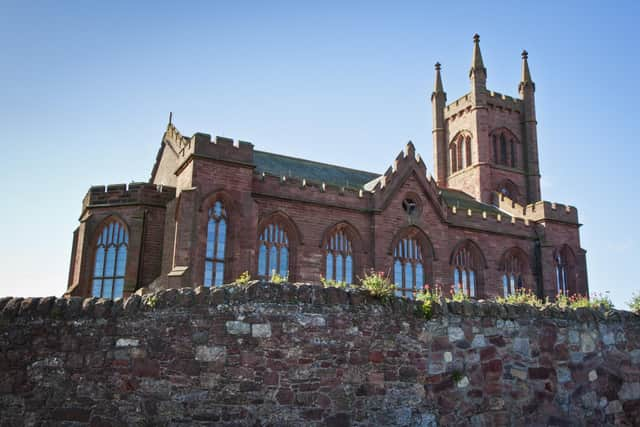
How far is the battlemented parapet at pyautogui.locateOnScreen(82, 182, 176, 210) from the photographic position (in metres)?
28.3

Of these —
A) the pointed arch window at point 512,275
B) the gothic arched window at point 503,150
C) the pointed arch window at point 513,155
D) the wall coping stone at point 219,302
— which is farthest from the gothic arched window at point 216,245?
the pointed arch window at point 513,155

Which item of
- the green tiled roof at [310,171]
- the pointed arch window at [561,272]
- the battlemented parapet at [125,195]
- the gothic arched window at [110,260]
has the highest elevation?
the green tiled roof at [310,171]

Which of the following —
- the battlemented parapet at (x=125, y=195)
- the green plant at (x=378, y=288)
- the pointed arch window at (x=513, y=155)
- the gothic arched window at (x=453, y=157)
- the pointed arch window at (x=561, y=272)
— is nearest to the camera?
the green plant at (x=378, y=288)

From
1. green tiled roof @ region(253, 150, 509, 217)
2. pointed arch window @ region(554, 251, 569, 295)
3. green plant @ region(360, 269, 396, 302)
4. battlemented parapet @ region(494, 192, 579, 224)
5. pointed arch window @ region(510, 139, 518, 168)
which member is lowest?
green plant @ region(360, 269, 396, 302)

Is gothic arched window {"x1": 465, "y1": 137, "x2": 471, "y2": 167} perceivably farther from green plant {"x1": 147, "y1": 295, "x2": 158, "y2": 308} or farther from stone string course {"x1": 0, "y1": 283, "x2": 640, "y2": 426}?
green plant {"x1": 147, "y1": 295, "x2": 158, "y2": 308}

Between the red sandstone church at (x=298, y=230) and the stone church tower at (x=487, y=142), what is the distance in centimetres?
452

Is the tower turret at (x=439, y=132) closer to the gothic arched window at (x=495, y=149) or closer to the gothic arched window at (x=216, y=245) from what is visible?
the gothic arched window at (x=495, y=149)

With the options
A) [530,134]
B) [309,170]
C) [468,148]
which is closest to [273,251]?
[309,170]

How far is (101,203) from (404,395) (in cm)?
2080

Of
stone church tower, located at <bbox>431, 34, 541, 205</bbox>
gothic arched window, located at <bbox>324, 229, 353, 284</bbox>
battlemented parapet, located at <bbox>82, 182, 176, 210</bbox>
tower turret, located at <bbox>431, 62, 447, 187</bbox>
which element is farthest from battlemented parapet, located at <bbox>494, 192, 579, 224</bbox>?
battlemented parapet, located at <bbox>82, 182, 176, 210</bbox>

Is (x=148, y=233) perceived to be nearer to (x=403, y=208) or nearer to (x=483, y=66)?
(x=403, y=208)

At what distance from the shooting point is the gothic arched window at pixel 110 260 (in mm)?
27578

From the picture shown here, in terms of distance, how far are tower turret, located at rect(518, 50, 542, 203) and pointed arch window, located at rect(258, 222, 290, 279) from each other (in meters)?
25.0

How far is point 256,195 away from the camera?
94.9ft
